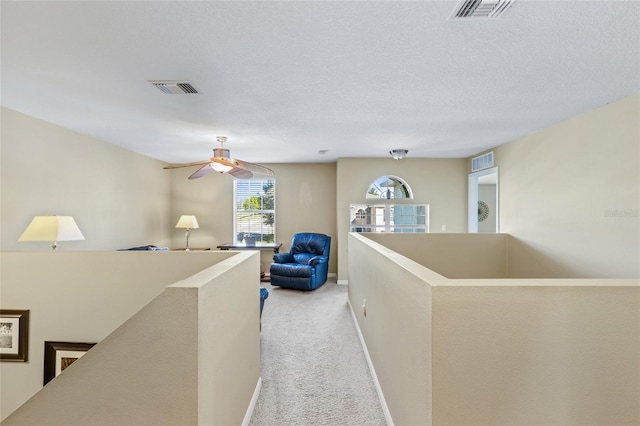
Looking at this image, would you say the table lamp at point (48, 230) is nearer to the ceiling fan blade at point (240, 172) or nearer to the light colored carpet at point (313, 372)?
the ceiling fan blade at point (240, 172)

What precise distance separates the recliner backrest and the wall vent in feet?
10.3

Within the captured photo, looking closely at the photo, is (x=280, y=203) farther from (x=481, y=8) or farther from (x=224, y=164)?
(x=481, y=8)

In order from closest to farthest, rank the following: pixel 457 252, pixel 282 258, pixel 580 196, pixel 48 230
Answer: pixel 48 230 → pixel 580 196 → pixel 457 252 → pixel 282 258

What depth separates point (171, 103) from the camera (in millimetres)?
2766

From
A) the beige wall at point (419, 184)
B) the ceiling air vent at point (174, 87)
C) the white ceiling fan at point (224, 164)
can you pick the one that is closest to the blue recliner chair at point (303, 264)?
the beige wall at point (419, 184)

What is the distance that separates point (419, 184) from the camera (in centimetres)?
580

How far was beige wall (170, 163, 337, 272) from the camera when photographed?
251 inches

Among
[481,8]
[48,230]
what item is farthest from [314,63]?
[48,230]

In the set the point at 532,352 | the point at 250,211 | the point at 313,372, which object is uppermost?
the point at 250,211

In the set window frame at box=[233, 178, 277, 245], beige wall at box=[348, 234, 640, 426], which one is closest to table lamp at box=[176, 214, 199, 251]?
window frame at box=[233, 178, 277, 245]

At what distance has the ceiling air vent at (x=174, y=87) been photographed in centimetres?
231

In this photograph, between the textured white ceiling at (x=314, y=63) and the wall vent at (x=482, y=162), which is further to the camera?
the wall vent at (x=482, y=162)

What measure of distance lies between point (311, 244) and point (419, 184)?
252 cm

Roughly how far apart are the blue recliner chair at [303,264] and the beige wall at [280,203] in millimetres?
467
